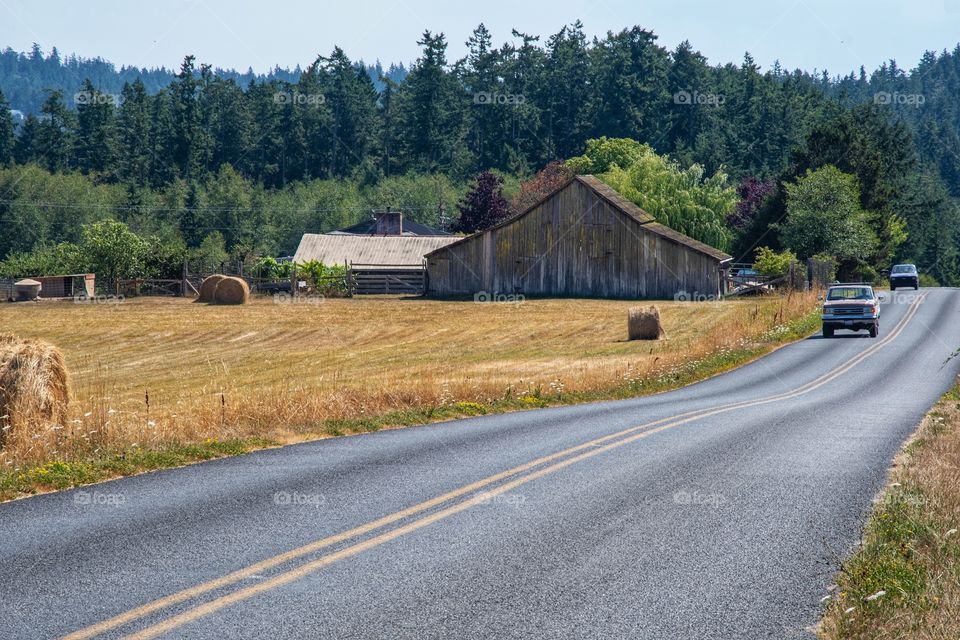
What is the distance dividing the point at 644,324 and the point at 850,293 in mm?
8959

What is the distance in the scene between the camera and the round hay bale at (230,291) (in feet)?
192

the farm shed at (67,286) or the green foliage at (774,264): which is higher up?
the green foliage at (774,264)

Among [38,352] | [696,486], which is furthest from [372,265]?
[696,486]

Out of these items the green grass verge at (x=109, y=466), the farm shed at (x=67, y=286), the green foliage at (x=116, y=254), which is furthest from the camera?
the green foliage at (x=116, y=254)

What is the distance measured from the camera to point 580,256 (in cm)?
6512

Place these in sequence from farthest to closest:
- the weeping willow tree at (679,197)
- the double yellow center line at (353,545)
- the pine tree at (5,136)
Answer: the pine tree at (5,136) < the weeping willow tree at (679,197) < the double yellow center line at (353,545)

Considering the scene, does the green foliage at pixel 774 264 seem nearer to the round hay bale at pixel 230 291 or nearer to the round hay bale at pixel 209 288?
the round hay bale at pixel 230 291

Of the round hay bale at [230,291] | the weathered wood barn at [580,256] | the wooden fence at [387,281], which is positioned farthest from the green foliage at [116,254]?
the weathered wood barn at [580,256]

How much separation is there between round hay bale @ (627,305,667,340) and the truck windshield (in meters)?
7.65

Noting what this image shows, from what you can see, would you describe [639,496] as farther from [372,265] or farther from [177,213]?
[177,213]

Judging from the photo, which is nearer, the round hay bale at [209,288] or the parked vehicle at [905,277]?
the round hay bale at [209,288]

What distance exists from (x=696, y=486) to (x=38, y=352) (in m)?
10.1

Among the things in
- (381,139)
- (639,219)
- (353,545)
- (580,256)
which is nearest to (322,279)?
(580,256)

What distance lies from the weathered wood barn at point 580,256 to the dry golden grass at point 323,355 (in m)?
4.08
